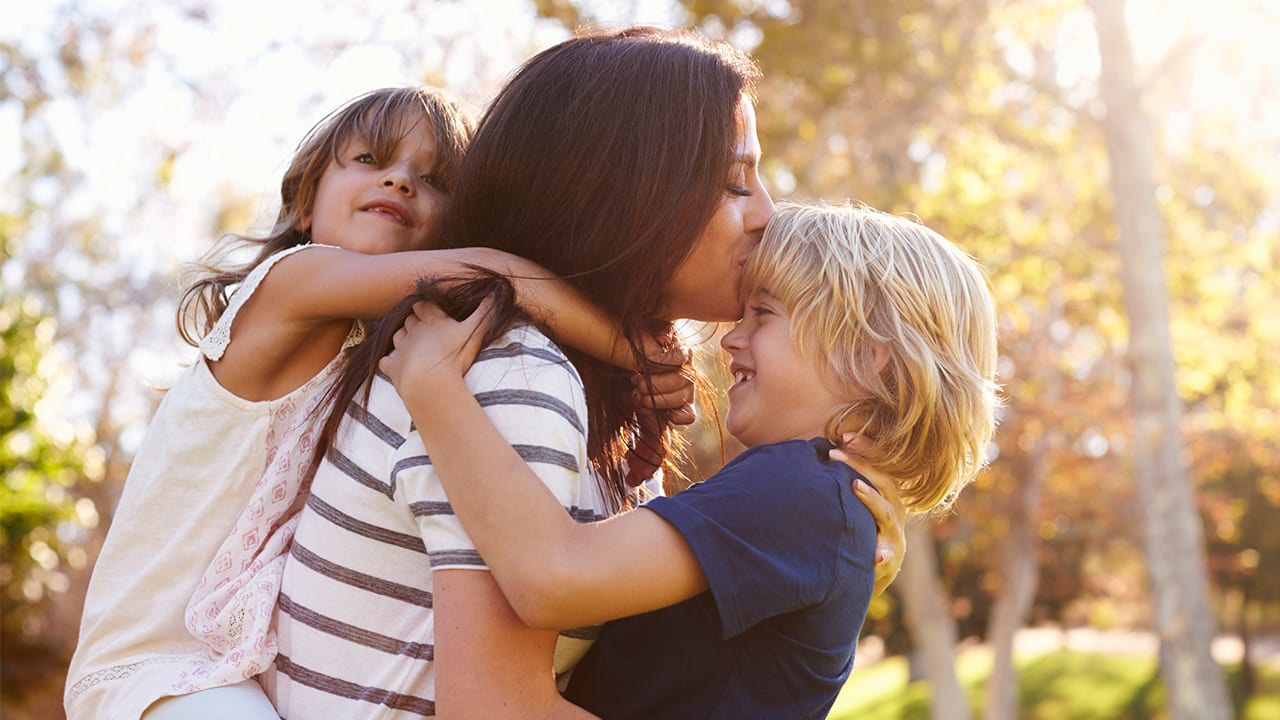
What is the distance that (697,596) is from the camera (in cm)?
181

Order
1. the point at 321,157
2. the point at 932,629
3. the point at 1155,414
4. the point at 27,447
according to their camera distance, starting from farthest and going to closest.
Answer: the point at 932,629 → the point at 27,447 → the point at 1155,414 → the point at 321,157

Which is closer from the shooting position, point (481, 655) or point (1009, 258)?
point (481, 655)

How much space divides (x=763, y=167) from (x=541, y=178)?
1081 centimetres

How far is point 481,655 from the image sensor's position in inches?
65.8

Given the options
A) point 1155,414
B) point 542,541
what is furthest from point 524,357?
point 1155,414

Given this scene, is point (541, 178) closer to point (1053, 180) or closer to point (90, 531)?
point (1053, 180)

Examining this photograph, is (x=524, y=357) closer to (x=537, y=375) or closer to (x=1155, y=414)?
(x=537, y=375)

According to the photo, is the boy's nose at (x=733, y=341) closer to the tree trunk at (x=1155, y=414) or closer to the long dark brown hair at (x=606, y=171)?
the long dark brown hair at (x=606, y=171)

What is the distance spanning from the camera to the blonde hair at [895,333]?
2.11 metres

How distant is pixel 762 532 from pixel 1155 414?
8982 mm

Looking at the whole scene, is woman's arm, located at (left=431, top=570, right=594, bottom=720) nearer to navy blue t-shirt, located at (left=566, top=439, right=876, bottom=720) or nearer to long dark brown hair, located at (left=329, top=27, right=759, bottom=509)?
navy blue t-shirt, located at (left=566, top=439, right=876, bottom=720)

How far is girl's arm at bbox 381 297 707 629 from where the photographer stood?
1.64m

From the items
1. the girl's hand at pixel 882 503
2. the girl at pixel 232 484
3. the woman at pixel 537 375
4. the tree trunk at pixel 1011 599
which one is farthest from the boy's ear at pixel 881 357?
the tree trunk at pixel 1011 599

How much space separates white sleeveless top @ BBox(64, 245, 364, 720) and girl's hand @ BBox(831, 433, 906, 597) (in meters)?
0.95
